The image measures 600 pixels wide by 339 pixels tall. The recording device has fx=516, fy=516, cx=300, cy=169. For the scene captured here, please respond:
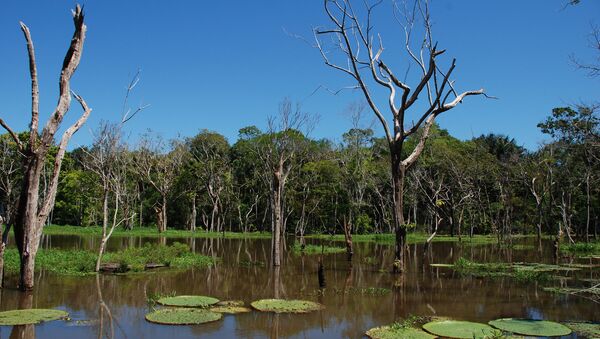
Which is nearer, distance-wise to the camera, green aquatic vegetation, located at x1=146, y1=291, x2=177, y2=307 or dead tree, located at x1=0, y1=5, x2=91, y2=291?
green aquatic vegetation, located at x1=146, y1=291, x2=177, y2=307

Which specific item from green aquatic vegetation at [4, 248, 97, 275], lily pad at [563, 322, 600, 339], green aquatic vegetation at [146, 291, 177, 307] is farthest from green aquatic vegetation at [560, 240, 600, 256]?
green aquatic vegetation at [4, 248, 97, 275]

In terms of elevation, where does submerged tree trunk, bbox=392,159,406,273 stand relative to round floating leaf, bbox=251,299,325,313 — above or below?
above

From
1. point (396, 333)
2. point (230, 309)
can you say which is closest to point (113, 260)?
point (230, 309)

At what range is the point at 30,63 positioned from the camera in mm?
14016

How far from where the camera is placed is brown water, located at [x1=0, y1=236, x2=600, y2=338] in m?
10.5

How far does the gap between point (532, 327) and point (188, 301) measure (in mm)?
7829

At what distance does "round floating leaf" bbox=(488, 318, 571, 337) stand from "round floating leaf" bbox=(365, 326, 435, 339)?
6.10 ft

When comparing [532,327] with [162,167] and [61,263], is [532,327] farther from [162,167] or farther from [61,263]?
[162,167]

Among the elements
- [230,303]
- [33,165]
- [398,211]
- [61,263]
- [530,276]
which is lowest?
[230,303]

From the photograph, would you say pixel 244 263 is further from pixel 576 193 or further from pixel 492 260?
pixel 576 193

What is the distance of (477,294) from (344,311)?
17.2 feet

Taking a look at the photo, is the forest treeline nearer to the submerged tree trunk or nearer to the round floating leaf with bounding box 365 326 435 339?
the submerged tree trunk

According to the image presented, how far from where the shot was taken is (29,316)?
1080 cm

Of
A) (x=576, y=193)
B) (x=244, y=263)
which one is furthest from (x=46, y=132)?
(x=576, y=193)
